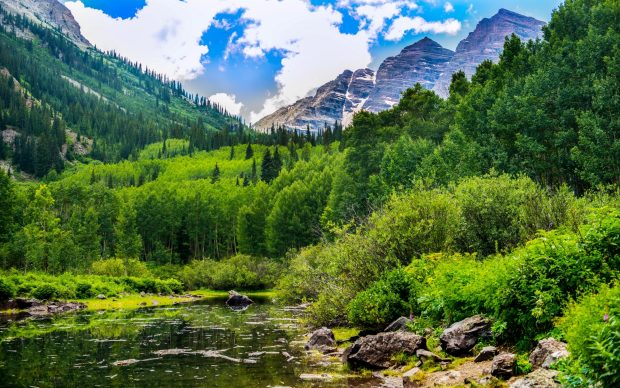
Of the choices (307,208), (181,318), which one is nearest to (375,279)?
(181,318)

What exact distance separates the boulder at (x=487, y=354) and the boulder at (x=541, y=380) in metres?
4.57

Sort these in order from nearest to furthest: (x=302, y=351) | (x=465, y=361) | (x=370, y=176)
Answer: (x=465, y=361)
(x=302, y=351)
(x=370, y=176)

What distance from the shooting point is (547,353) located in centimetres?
1212

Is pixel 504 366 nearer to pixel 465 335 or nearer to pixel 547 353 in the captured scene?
pixel 547 353

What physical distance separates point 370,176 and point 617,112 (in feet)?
137

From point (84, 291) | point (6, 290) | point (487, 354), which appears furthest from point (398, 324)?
point (84, 291)

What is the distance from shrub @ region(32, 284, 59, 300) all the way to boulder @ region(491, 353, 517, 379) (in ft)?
158

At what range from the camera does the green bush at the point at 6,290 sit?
45000mm

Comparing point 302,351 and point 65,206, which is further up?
point 65,206

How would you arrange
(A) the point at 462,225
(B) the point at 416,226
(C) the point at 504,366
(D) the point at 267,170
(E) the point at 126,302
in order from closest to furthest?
(C) the point at 504,366 → (B) the point at 416,226 → (A) the point at 462,225 → (E) the point at 126,302 → (D) the point at 267,170

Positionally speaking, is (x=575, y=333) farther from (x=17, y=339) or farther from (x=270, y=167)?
(x=270, y=167)

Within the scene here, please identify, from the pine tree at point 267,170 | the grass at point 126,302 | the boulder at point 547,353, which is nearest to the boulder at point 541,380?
the boulder at point 547,353

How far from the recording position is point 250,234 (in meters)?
121

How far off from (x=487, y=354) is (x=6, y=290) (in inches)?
1783
